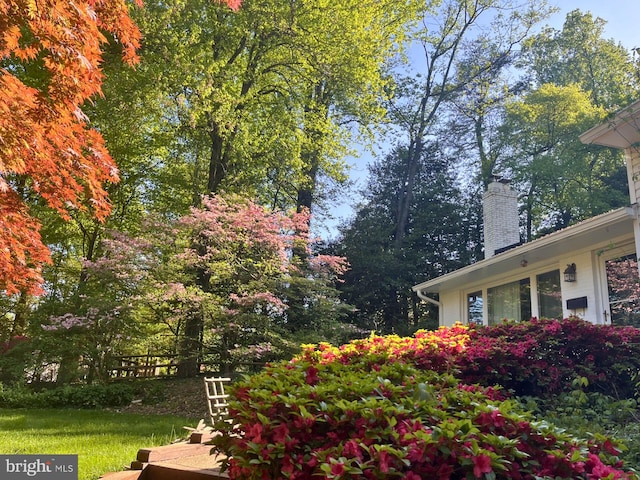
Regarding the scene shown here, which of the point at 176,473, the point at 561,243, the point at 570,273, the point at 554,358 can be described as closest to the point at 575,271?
the point at 570,273

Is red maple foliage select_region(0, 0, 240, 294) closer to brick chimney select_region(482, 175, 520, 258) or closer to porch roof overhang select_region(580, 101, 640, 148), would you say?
porch roof overhang select_region(580, 101, 640, 148)

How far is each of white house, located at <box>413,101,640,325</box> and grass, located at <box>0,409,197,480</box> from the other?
5.87m

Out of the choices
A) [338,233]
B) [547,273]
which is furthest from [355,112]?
[547,273]

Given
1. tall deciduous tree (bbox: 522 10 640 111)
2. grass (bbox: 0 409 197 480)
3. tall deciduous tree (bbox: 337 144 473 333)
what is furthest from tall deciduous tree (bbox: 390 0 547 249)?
grass (bbox: 0 409 197 480)

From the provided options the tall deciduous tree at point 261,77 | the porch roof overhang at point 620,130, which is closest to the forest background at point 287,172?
the tall deciduous tree at point 261,77

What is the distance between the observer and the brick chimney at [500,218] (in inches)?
460

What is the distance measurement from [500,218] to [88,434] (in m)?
9.90

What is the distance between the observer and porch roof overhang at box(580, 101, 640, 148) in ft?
20.4

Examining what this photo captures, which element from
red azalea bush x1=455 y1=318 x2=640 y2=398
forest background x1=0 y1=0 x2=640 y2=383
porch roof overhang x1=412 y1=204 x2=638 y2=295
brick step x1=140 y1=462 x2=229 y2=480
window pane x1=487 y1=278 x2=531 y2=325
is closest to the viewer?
brick step x1=140 y1=462 x2=229 y2=480

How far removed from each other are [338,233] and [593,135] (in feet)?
43.3

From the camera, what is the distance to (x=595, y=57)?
2156cm

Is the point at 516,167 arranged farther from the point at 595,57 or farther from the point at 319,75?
the point at 319,75

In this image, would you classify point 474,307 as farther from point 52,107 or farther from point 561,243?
point 52,107

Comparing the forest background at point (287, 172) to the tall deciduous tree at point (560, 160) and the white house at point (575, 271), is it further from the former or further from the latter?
the white house at point (575, 271)
